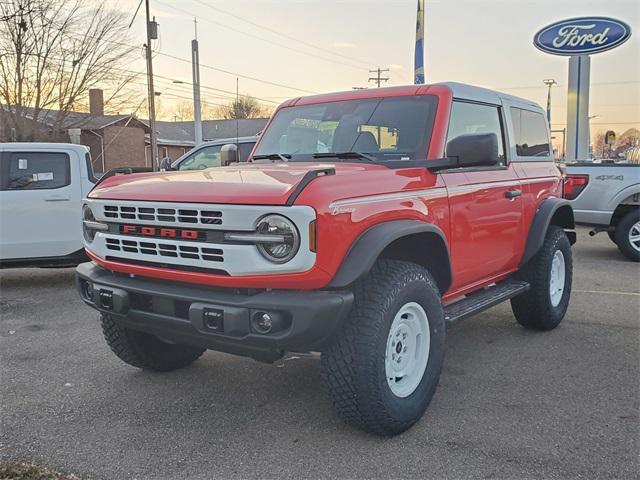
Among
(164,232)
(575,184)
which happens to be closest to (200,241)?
(164,232)

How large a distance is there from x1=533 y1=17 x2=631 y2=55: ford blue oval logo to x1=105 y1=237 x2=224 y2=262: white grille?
17939mm

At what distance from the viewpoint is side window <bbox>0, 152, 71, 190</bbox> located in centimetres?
712

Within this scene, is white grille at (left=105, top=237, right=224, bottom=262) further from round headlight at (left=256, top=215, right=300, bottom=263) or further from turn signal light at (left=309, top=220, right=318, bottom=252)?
turn signal light at (left=309, top=220, right=318, bottom=252)

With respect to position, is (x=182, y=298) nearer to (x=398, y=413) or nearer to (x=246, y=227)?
(x=246, y=227)

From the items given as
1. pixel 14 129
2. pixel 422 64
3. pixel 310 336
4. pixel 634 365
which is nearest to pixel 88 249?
pixel 310 336

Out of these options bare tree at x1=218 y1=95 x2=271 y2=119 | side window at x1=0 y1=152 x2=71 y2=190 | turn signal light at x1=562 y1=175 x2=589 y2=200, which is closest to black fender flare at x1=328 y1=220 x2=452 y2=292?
side window at x1=0 y1=152 x2=71 y2=190

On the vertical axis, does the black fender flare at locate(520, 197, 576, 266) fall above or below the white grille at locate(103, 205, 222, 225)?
below

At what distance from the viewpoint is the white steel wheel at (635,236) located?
9.16m

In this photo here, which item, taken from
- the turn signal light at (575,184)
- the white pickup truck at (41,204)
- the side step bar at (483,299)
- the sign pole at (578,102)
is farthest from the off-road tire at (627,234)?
the sign pole at (578,102)

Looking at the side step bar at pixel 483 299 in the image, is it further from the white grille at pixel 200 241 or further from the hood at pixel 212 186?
the white grille at pixel 200 241

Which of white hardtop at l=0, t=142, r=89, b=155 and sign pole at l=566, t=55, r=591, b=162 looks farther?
sign pole at l=566, t=55, r=591, b=162

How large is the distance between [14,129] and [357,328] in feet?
84.7

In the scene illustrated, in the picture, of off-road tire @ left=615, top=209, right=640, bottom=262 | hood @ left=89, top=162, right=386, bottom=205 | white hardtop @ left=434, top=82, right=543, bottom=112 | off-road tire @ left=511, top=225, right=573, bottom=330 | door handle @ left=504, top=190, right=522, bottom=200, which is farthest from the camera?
off-road tire @ left=615, top=209, right=640, bottom=262

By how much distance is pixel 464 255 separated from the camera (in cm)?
400
